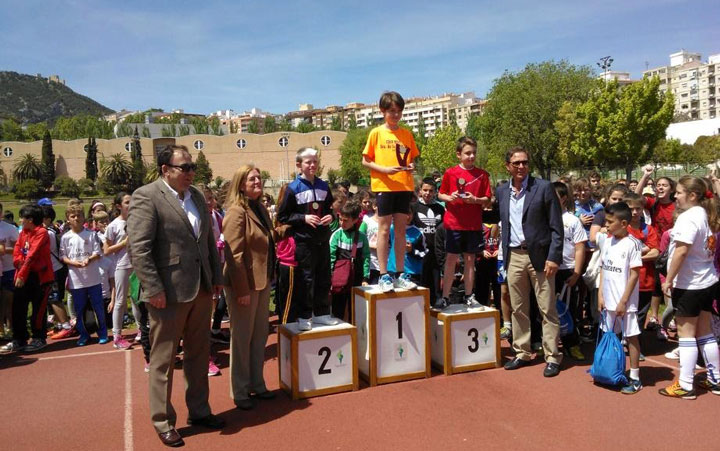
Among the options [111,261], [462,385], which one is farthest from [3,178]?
[462,385]

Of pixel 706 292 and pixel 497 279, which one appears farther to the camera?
pixel 497 279

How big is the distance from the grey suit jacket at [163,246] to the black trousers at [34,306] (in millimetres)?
4299

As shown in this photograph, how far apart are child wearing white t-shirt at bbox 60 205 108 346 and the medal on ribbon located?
4947 mm

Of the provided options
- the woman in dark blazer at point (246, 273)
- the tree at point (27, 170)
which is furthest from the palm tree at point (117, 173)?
the woman in dark blazer at point (246, 273)

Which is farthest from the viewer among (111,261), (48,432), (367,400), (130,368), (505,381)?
(111,261)

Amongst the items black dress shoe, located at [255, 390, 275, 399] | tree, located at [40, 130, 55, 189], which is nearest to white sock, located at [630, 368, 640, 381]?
black dress shoe, located at [255, 390, 275, 399]

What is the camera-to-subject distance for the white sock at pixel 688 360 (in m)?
5.07

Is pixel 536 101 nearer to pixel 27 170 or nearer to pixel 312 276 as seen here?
pixel 312 276

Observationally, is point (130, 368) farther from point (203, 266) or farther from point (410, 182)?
point (410, 182)

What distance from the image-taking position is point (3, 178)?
9306 cm

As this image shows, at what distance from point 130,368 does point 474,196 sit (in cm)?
466

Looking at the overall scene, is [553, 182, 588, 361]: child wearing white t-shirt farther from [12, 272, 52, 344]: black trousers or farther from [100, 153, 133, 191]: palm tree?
[100, 153, 133, 191]: palm tree

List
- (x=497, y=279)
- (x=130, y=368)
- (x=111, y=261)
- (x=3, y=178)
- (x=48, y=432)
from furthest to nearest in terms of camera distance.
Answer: (x=3, y=178) → (x=111, y=261) → (x=497, y=279) → (x=130, y=368) → (x=48, y=432)

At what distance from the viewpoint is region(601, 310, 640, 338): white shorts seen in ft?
17.7
